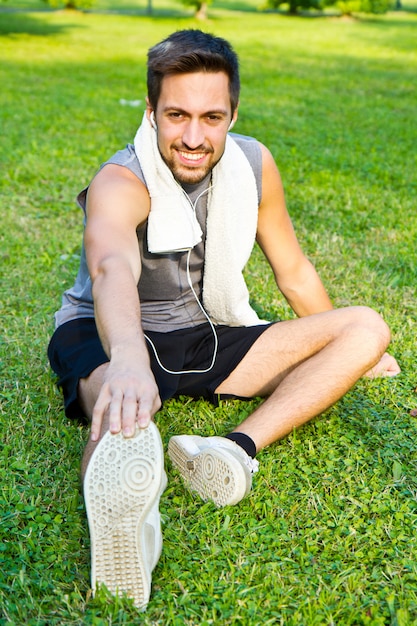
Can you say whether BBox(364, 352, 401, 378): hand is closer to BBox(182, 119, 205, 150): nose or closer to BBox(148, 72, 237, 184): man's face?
BBox(148, 72, 237, 184): man's face

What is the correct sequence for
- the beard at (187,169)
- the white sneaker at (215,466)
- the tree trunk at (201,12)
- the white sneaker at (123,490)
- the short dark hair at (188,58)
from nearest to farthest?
the white sneaker at (123,490), the white sneaker at (215,466), the short dark hair at (188,58), the beard at (187,169), the tree trunk at (201,12)

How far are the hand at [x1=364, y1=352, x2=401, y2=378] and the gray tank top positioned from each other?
860 mm

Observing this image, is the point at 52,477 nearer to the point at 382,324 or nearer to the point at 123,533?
the point at 123,533

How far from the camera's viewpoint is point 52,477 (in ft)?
9.61

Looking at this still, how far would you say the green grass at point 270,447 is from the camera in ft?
7.66

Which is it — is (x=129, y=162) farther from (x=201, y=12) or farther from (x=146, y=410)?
(x=201, y=12)

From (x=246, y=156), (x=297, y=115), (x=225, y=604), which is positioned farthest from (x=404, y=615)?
(x=297, y=115)

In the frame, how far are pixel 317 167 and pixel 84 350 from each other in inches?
189

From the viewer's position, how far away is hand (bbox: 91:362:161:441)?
7.06ft

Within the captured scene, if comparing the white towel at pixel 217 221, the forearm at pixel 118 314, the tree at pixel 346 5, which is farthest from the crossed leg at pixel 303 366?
the tree at pixel 346 5

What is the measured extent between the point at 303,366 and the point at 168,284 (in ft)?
2.14

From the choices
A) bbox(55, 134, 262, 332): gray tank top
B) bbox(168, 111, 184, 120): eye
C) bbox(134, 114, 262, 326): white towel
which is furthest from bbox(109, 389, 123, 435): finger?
bbox(168, 111, 184, 120): eye

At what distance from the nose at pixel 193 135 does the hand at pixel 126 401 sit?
1122 mm

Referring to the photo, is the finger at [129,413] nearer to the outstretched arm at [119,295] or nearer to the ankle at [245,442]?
the outstretched arm at [119,295]
